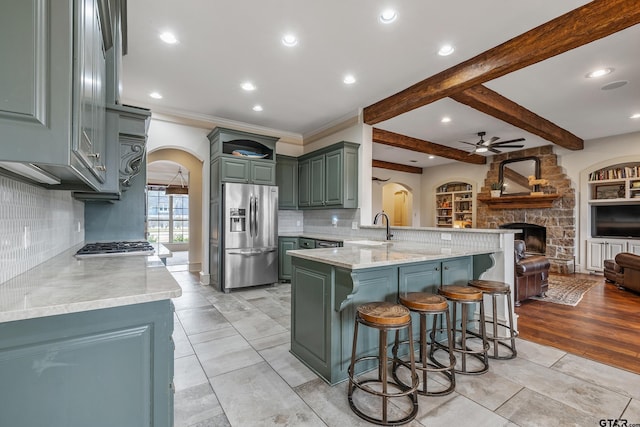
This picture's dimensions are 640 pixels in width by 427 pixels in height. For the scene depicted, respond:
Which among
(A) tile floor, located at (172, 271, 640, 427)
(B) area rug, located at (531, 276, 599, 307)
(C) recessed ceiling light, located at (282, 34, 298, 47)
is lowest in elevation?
(B) area rug, located at (531, 276, 599, 307)

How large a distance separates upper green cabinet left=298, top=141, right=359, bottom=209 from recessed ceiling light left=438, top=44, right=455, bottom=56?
6.43 ft

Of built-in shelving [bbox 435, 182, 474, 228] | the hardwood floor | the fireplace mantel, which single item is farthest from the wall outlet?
built-in shelving [bbox 435, 182, 474, 228]

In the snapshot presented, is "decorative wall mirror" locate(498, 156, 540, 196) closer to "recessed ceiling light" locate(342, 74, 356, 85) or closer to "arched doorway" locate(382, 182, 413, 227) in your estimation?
"arched doorway" locate(382, 182, 413, 227)

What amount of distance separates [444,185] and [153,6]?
9.02 meters

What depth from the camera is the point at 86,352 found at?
1.02 metres

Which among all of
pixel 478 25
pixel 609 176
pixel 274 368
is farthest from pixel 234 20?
pixel 609 176

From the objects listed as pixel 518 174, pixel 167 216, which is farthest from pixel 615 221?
pixel 167 216

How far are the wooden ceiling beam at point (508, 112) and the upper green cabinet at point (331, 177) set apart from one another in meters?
1.77

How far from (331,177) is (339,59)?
2.10 meters

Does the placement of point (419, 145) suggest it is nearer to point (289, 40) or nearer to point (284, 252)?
point (284, 252)

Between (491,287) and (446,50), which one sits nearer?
(491,287)

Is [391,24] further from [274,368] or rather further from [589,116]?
[589,116]

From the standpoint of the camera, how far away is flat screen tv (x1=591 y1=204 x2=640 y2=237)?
601 cm

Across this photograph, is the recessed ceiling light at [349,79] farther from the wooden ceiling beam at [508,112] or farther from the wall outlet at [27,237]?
the wall outlet at [27,237]
